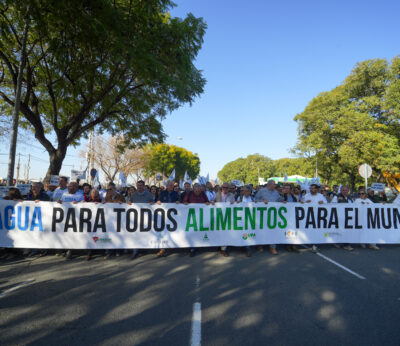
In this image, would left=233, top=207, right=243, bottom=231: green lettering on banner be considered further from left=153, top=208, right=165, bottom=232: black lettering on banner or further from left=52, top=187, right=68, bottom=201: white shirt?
left=52, top=187, right=68, bottom=201: white shirt

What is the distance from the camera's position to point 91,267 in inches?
216

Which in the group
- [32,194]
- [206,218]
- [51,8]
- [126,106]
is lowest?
[206,218]

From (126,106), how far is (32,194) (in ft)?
28.2

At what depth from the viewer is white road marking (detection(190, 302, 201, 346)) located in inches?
111

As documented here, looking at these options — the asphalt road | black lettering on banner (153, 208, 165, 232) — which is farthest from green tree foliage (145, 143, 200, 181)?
the asphalt road

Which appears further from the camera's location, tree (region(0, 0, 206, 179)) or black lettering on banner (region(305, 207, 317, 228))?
tree (region(0, 0, 206, 179))

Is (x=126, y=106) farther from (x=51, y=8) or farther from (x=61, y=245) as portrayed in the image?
(x=61, y=245)

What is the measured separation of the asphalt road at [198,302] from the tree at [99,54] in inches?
290

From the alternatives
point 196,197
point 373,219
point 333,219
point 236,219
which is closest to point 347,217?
point 333,219

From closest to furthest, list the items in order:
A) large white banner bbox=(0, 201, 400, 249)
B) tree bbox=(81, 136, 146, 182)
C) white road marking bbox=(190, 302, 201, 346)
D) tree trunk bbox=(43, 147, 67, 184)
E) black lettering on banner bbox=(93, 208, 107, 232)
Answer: white road marking bbox=(190, 302, 201, 346), large white banner bbox=(0, 201, 400, 249), black lettering on banner bbox=(93, 208, 107, 232), tree trunk bbox=(43, 147, 67, 184), tree bbox=(81, 136, 146, 182)

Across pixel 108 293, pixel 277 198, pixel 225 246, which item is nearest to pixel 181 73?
pixel 277 198

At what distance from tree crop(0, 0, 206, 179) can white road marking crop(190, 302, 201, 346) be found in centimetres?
839

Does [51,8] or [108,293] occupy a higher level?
[51,8]

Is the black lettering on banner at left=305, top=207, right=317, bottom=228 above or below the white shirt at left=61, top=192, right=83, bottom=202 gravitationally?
below
